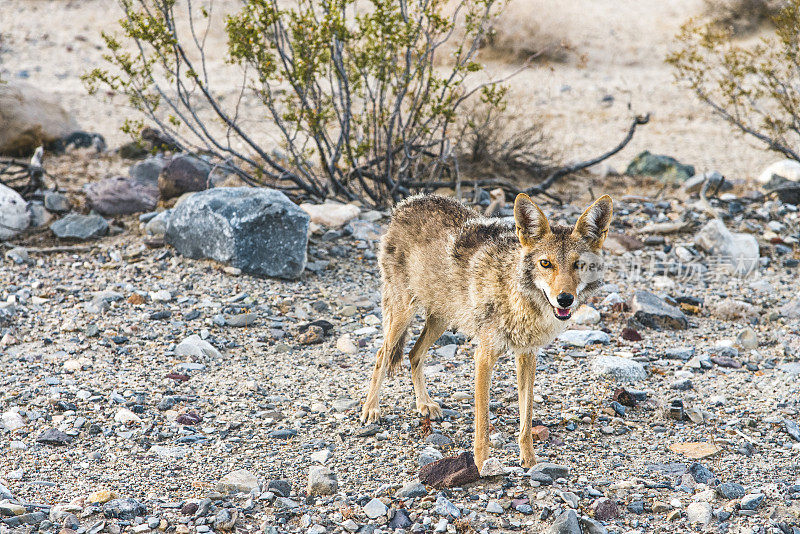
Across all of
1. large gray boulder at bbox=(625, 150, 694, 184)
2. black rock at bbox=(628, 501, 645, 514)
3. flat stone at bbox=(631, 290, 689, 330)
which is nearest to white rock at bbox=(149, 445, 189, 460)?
black rock at bbox=(628, 501, 645, 514)

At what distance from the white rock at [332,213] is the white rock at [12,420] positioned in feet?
14.6

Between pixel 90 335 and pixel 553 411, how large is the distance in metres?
3.98

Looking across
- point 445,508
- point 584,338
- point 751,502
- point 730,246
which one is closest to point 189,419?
point 445,508

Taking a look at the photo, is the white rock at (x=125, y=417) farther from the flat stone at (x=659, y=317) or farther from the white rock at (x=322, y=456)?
the flat stone at (x=659, y=317)

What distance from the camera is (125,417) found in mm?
5297

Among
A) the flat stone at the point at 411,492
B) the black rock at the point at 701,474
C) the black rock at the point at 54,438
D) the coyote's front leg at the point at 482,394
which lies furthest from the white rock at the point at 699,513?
the black rock at the point at 54,438

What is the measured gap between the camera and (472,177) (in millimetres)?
11664

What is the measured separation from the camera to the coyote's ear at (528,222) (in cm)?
434

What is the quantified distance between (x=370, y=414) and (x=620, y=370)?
6.83ft

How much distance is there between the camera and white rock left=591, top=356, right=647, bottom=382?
19.9ft

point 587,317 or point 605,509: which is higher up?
point 587,317

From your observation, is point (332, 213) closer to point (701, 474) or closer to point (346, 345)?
point (346, 345)

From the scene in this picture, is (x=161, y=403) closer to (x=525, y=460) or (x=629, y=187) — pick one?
(x=525, y=460)

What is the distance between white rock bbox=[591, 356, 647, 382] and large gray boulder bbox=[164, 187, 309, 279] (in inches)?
127
